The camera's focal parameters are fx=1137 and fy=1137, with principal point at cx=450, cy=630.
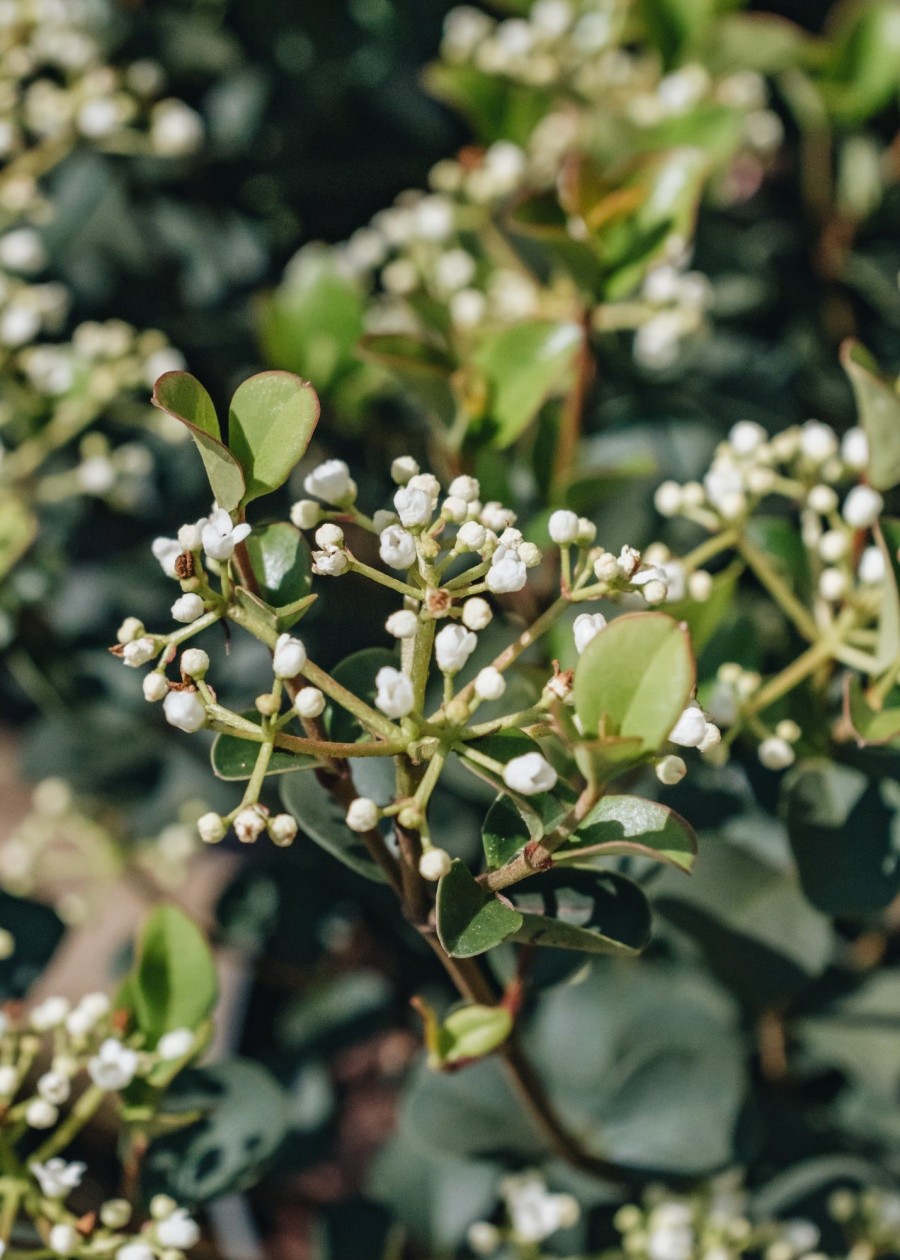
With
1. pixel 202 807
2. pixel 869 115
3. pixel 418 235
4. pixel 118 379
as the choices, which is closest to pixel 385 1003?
pixel 202 807

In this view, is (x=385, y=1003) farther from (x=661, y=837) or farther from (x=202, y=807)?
(x=661, y=837)

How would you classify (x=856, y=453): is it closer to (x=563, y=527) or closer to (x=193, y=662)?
(x=563, y=527)

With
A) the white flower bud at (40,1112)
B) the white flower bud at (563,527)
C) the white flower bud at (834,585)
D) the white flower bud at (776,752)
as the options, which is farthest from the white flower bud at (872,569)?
the white flower bud at (40,1112)

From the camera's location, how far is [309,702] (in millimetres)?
492

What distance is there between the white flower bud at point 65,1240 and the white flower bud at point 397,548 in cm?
42

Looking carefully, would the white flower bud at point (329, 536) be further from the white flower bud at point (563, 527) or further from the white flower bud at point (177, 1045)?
the white flower bud at point (177, 1045)

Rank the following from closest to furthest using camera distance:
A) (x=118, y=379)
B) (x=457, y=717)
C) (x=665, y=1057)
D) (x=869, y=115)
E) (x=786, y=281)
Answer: (x=457, y=717)
(x=665, y=1057)
(x=118, y=379)
(x=869, y=115)
(x=786, y=281)

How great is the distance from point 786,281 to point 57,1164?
1.13m

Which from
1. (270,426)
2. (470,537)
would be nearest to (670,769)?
(470,537)

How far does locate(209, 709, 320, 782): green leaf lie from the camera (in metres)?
0.53

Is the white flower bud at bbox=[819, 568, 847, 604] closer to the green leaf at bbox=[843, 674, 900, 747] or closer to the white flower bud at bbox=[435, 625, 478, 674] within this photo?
the green leaf at bbox=[843, 674, 900, 747]

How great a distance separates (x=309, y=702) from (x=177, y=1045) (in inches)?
12.5

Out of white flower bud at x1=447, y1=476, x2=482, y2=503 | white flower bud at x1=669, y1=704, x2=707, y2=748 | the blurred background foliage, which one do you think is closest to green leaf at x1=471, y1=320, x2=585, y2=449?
the blurred background foliage

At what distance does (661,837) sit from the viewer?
52cm
